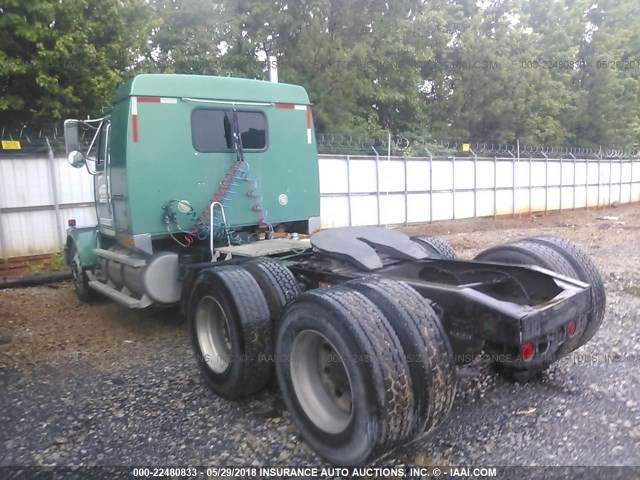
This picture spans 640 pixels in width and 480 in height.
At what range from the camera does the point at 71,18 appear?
35.6ft

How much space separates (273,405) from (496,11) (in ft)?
77.8

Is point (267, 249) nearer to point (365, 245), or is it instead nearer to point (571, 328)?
point (365, 245)

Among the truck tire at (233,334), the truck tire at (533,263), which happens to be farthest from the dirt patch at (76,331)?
the truck tire at (533,263)

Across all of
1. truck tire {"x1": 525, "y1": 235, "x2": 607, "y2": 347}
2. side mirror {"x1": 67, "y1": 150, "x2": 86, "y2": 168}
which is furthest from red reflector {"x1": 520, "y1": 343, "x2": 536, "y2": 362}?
side mirror {"x1": 67, "y1": 150, "x2": 86, "y2": 168}

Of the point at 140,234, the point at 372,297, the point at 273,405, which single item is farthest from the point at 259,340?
the point at 140,234

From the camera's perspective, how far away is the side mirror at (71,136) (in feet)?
19.1

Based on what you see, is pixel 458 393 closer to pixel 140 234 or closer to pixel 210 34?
pixel 140 234

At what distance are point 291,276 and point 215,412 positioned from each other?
110cm

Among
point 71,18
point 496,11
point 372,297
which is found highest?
point 496,11

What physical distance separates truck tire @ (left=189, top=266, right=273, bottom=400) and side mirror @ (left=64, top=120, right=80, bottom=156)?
124 inches

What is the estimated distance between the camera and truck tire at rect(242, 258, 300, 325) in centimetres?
352

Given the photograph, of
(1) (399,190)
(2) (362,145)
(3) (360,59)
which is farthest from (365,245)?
(3) (360,59)

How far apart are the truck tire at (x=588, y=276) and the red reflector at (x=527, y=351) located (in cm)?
84

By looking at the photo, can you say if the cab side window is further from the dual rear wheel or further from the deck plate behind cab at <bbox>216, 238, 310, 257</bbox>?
the dual rear wheel
